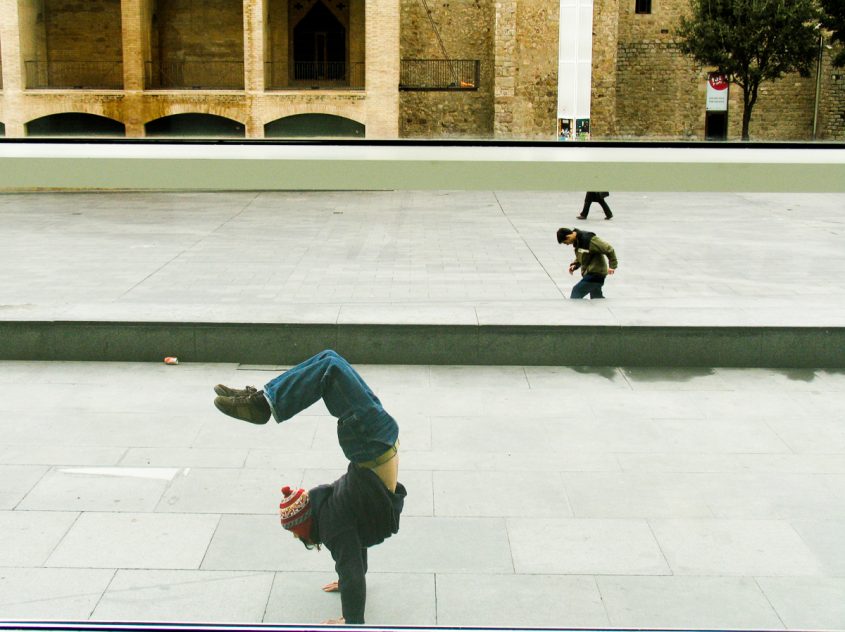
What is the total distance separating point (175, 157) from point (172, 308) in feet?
30.5

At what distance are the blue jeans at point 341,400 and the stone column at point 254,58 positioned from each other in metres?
28.3

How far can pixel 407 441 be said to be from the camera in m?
8.53

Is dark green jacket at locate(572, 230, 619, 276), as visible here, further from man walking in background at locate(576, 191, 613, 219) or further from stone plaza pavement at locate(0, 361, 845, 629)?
man walking in background at locate(576, 191, 613, 219)

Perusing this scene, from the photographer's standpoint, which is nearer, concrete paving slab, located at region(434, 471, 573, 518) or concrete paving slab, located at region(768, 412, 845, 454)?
concrete paving slab, located at region(434, 471, 573, 518)

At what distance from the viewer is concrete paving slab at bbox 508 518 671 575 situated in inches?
243

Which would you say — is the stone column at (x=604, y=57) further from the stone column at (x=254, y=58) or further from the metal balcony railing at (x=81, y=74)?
the metal balcony railing at (x=81, y=74)

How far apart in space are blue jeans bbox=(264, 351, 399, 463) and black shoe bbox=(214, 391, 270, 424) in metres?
0.05

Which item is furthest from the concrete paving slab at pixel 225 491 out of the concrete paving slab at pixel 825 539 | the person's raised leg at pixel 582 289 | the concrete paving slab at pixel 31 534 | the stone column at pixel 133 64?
the stone column at pixel 133 64

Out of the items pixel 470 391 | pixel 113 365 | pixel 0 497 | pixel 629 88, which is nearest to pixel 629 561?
pixel 470 391

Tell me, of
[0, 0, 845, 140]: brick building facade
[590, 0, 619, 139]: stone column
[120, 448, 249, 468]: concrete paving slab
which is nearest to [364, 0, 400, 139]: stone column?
[0, 0, 845, 140]: brick building facade

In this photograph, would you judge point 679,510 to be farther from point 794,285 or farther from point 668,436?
point 794,285

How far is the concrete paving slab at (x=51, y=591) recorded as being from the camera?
5590 mm

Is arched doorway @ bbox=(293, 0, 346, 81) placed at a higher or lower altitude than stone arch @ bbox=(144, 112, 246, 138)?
higher

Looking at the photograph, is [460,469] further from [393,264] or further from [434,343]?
[393,264]
